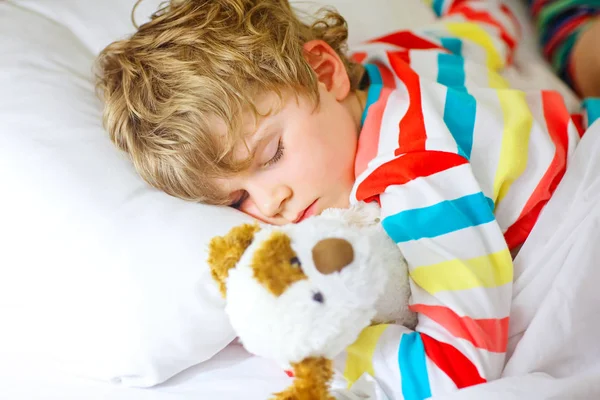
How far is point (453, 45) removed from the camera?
1.16 m

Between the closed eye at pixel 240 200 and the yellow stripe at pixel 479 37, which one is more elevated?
the yellow stripe at pixel 479 37

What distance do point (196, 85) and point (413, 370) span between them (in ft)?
1.57

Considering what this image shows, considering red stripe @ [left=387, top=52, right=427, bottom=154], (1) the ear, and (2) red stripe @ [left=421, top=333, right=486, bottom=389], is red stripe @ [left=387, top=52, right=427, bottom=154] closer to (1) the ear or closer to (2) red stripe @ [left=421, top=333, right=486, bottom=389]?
(1) the ear

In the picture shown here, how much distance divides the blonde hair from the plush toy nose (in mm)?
269

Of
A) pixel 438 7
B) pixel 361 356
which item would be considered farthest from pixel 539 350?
pixel 438 7

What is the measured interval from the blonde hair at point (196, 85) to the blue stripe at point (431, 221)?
23cm

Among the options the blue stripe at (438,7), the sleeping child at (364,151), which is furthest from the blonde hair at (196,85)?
the blue stripe at (438,7)

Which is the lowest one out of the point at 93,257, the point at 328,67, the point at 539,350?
the point at 539,350

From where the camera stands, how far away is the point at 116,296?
72cm

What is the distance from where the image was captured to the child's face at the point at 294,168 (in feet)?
2.65

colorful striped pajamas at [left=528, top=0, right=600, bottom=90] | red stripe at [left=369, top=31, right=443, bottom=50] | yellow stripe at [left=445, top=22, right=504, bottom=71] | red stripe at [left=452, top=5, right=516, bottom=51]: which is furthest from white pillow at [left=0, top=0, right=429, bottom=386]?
colorful striped pajamas at [left=528, top=0, right=600, bottom=90]

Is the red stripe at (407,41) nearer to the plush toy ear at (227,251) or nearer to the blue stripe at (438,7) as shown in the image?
A: the blue stripe at (438,7)

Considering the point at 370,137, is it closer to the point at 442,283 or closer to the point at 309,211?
the point at 309,211

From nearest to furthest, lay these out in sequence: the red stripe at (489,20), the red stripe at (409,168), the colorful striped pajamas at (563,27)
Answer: the red stripe at (409,168)
the red stripe at (489,20)
the colorful striped pajamas at (563,27)
